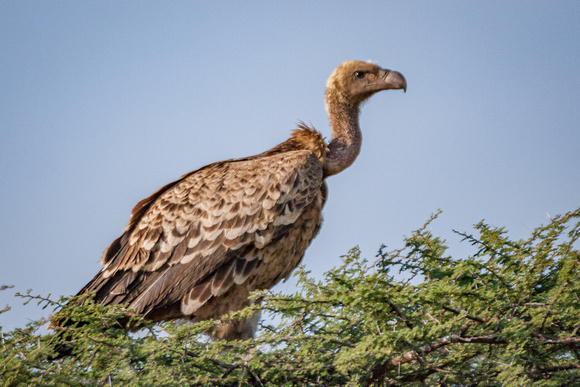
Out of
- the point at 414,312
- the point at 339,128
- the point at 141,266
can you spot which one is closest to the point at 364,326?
the point at 414,312

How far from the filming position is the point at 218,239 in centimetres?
598

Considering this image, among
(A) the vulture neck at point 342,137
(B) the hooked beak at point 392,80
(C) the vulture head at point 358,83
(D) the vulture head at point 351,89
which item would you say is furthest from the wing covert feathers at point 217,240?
(B) the hooked beak at point 392,80

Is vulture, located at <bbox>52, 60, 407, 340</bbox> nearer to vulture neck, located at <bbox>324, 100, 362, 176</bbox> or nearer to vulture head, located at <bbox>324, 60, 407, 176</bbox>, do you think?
vulture neck, located at <bbox>324, 100, 362, 176</bbox>

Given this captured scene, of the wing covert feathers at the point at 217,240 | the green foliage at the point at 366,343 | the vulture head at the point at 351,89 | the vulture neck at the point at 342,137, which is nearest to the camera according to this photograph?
the green foliage at the point at 366,343

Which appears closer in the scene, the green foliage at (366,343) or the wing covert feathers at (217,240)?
the green foliage at (366,343)

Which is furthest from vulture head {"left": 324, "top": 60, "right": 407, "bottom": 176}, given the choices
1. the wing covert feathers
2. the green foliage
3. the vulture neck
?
the green foliage

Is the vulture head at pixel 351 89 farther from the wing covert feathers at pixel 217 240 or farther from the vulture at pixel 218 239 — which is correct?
the wing covert feathers at pixel 217 240

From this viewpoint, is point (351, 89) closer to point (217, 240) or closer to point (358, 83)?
point (358, 83)

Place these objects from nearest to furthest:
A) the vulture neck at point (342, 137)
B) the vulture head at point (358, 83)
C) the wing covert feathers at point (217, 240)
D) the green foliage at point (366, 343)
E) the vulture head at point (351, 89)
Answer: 1. the green foliage at point (366, 343)
2. the wing covert feathers at point (217, 240)
3. the vulture neck at point (342, 137)
4. the vulture head at point (351, 89)
5. the vulture head at point (358, 83)

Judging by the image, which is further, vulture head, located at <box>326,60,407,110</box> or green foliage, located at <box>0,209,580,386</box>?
vulture head, located at <box>326,60,407,110</box>

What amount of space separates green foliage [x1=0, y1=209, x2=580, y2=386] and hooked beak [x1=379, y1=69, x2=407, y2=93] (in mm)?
3315

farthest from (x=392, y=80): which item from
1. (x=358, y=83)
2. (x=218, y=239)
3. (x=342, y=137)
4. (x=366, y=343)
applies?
(x=366, y=343)

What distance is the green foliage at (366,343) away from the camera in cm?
356

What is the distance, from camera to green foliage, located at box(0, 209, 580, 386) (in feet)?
11.7
